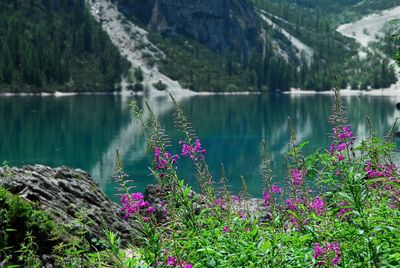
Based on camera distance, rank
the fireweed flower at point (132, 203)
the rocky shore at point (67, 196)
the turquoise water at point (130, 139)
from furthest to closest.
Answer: the turquoise water at point (130, 139) < the rocky shore at point (67, 196) < the fireweed flower at point (132, 203)

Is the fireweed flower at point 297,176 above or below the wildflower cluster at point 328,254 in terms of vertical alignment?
above

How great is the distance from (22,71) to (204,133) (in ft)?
374

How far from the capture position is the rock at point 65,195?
15.3 m

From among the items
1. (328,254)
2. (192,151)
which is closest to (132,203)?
(192,151)

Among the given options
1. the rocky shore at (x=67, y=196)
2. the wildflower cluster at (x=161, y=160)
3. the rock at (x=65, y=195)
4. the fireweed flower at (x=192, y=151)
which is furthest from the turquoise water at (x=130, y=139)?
the wildflower cluster at (x=161, y=160)

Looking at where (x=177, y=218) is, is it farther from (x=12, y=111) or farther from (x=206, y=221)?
(x=12, y=111)

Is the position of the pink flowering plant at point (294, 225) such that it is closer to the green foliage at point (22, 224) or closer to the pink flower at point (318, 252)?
the pink flower at point (318, 252)

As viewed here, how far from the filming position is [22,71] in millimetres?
170750

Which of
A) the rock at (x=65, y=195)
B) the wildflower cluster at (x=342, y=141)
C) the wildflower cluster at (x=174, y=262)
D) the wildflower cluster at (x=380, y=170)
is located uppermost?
the wildflower cluster at (x=342, y=141)

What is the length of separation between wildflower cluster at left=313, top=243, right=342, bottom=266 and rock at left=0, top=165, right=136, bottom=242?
8.70m

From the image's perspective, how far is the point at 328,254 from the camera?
5637 mm

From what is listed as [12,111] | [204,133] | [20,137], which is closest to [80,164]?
[20,137]

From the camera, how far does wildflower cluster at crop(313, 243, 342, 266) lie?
18.4 ft

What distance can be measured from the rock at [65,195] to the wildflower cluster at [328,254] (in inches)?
343
